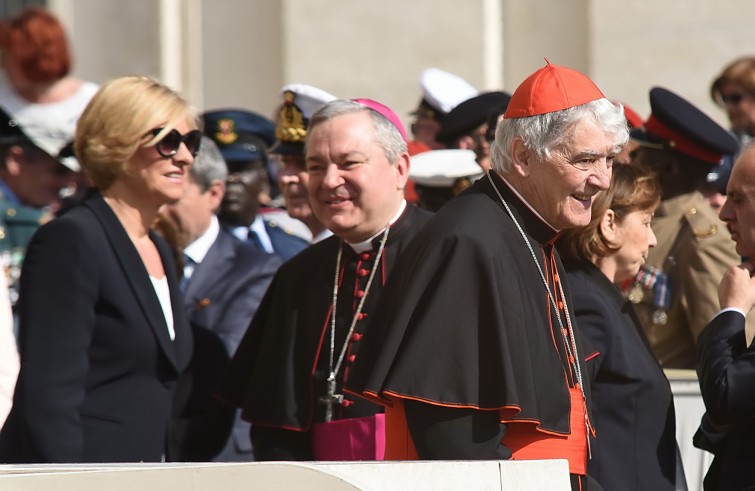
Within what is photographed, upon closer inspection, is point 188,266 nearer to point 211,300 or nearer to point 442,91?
point 211,300

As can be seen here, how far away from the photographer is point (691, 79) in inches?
376

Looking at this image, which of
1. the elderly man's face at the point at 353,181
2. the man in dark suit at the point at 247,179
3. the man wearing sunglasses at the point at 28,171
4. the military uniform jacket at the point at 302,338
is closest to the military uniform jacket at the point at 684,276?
the military uniform jacket at the point at 302,338

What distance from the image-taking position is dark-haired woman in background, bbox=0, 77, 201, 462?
457cm

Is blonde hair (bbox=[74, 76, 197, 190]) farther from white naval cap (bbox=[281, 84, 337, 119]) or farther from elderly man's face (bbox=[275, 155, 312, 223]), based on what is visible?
elderly man's face (bbox=[275, 155, 312, 223])

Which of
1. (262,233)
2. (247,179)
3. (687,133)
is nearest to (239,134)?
(247,179)

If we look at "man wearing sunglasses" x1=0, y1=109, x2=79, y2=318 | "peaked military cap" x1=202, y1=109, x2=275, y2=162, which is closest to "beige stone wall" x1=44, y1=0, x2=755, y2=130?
"peaked military cap" x1=202, y1=109, x2=275, y2=162

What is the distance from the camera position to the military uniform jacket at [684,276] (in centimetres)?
563

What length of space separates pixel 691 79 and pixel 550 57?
3.19ft

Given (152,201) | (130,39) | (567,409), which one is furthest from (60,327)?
(130,39)

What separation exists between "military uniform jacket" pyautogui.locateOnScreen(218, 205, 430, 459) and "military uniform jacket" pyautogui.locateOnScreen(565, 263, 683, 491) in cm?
67

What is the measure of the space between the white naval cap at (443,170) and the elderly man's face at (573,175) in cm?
229

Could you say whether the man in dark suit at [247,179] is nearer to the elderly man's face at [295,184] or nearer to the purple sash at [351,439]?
the elderly man's face at [295,184]

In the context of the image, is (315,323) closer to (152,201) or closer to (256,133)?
(152,201)

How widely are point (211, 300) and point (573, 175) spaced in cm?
246
